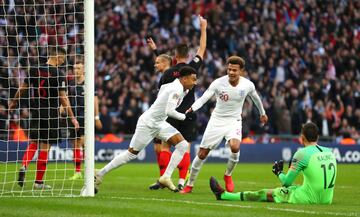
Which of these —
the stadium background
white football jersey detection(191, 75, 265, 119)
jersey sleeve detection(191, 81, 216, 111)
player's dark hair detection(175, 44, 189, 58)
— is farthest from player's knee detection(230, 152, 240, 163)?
the stadium background

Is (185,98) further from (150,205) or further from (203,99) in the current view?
(150,205)

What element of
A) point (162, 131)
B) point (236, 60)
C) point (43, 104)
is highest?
point (236, 60)

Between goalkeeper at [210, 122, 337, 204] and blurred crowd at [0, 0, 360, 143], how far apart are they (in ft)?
51.8

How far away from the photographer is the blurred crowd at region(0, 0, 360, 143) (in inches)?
1152

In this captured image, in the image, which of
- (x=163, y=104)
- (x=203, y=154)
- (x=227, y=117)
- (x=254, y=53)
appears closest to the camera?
(x=163, y=104)

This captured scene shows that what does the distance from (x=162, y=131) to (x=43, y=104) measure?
2089 millimetres

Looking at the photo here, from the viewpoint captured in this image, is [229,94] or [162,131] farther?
[229,94]

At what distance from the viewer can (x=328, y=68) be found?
108 ft

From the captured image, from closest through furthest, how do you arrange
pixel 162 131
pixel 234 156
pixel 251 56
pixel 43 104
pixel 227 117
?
pixel 162 131, pixel 234 156, pixel 227 117, pixel 43 104, pixel 251 56

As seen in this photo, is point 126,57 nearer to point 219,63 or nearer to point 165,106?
point 219,63

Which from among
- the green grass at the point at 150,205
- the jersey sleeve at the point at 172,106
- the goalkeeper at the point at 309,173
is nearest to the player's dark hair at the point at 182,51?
the jersey sleeve at the point at 172,106

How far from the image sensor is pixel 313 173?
11.6 meters

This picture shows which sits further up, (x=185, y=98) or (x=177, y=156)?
(x=185, y=98)

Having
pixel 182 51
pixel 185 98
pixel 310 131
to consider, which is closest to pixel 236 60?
pixel 182 51
